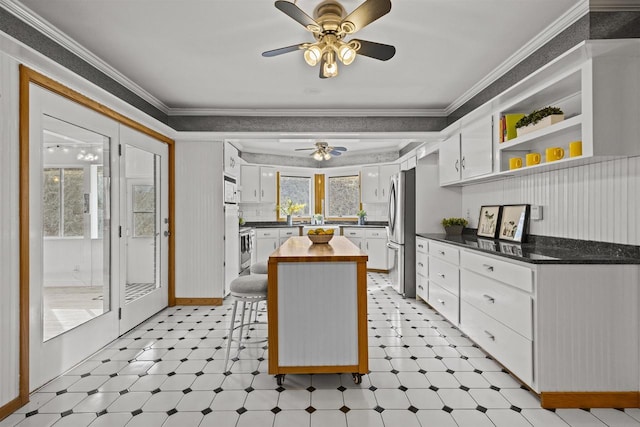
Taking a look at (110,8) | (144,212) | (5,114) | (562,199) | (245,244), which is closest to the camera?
(5,114)

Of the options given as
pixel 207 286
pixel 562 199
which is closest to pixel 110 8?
pixel 207 286

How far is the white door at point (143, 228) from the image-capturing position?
327cm

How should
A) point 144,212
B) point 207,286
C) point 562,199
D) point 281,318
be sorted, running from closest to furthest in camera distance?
1. point 281,318
2. point 562,199
3. point 144,212
4. point 207,286

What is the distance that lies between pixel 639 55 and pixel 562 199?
1.08 metres

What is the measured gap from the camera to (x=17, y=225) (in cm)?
205

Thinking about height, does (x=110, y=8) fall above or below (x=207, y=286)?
above

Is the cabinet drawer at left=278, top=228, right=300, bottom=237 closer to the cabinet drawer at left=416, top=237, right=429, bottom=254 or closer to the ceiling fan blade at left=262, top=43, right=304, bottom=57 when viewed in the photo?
the cabinet drawer at left=416, top=237, right=429, bottom=254

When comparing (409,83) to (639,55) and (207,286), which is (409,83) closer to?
(639,55)

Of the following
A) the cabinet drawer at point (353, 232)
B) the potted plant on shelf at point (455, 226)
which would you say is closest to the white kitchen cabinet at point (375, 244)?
the cabinet drawer at point (353, 232)

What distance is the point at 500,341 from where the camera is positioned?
2422 mm

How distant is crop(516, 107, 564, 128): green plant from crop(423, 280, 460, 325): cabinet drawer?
1703 mm

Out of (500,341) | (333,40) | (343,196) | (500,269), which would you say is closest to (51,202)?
(333,40)

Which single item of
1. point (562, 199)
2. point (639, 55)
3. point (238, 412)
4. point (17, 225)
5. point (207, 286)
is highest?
point (639, 55)

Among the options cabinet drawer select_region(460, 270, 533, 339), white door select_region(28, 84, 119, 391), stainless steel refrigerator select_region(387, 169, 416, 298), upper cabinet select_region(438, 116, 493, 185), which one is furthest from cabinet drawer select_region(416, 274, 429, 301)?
white door select_region(28, 84, 119, 391)
